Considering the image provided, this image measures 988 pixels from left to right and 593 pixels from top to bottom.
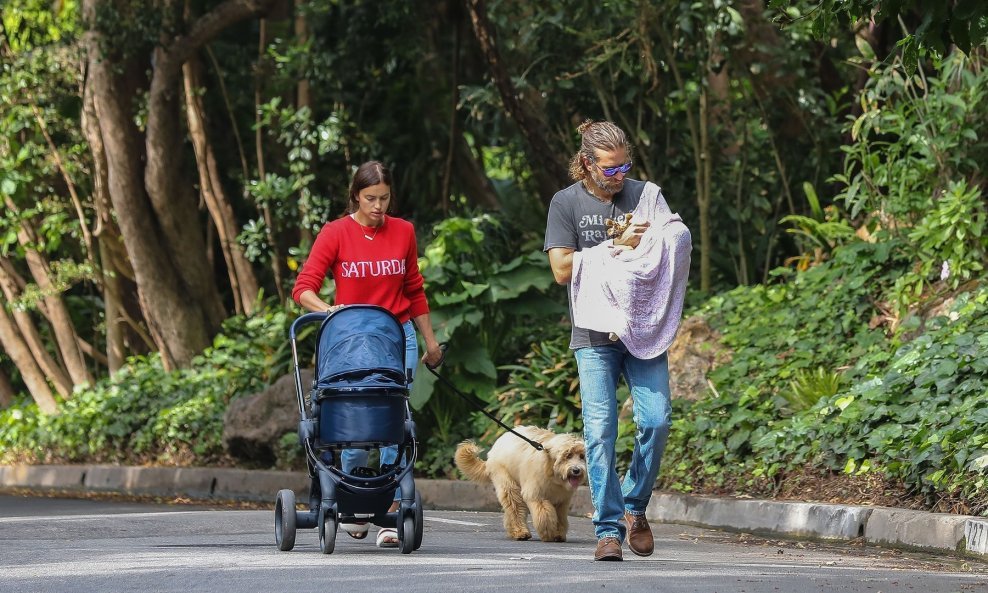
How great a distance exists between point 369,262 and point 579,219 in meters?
1.32

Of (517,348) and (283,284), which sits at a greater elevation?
(283,284)

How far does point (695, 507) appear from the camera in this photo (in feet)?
33.7

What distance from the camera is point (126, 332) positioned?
21578 mm

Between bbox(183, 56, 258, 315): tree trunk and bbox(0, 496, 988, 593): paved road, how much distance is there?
35.4 ft

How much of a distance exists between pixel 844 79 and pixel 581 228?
10856 mm

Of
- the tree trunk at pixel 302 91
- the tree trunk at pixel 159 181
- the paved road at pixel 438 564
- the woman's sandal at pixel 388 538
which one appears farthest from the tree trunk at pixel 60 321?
the woman's sandal at pixel 388 538

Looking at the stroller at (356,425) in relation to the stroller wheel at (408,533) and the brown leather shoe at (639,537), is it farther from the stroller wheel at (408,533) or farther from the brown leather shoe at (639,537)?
the brown leather shoe at (639,537)

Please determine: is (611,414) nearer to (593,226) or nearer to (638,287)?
(638,287)

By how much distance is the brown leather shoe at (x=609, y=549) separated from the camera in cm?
709

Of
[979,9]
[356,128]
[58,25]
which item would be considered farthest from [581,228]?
[58,25]

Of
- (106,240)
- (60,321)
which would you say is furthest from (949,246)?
(60,321)

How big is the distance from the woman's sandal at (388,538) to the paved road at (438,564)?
0.14 metres

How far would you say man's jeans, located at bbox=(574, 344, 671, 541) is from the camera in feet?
23.8

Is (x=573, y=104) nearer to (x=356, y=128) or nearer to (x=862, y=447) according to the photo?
(x=356, y=128)
